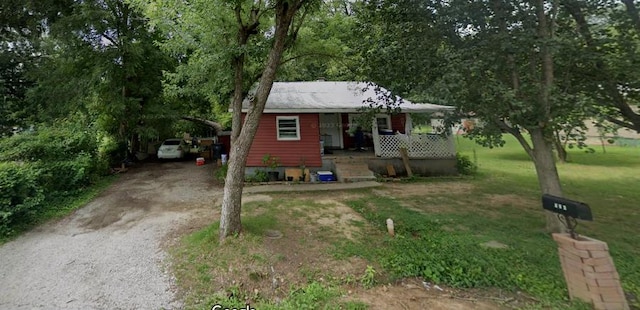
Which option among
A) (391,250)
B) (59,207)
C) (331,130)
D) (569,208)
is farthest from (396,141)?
(59,207)

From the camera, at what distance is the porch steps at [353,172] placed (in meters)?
11.0

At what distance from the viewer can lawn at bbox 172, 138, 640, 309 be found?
4.18 metres

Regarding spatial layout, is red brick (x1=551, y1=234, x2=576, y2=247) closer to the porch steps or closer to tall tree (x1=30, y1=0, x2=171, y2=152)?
the porch steps

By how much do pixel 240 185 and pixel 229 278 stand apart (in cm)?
176

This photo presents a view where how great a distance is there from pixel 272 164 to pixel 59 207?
21.2 feet

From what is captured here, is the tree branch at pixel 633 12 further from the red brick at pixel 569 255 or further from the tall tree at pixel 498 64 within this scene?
the red brick at pixel 569 255

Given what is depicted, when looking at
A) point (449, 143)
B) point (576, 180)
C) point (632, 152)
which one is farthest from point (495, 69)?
point (632, 152)

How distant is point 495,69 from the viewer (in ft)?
17.9

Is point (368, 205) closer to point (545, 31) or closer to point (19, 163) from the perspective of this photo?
point (545, 31)

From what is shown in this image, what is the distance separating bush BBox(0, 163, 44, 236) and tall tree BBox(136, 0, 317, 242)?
476 cm

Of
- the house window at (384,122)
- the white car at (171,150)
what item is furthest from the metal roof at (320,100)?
the white car at (171,150)

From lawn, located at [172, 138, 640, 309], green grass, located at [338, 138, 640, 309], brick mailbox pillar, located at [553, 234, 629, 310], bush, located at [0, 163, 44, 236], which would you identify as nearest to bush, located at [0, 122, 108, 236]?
bush, located at [0, 163, 44, 236]

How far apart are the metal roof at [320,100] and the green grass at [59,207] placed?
5.67 metres

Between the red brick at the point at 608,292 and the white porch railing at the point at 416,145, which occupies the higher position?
the white porch railing at the point at 416,145
